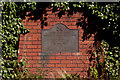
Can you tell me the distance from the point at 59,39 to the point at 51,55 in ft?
1.69

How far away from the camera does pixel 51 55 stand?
514 cm

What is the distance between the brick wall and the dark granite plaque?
0.12 m

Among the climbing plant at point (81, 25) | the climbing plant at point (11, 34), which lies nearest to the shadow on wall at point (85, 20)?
the climbing plant at point (81, 25)

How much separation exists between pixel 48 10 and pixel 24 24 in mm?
807

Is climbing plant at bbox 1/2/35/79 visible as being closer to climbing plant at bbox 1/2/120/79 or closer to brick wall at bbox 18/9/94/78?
climbing plant at bbox 1/2/120/79

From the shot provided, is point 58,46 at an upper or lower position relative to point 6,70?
upper

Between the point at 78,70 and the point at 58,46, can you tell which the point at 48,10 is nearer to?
the point at 58,46

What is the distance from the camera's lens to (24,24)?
5.18m

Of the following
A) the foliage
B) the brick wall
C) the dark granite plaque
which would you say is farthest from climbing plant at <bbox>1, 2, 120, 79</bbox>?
the dark granite plaque

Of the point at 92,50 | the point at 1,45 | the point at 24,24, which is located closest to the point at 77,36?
the point at 92,50

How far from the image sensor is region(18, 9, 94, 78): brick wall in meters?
5.14

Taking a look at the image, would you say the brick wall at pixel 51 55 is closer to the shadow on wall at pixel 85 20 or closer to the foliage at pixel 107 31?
the shadow on wall at pixel 85 20

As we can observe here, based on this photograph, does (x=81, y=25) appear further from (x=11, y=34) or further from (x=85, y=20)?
(x=11, y=34)

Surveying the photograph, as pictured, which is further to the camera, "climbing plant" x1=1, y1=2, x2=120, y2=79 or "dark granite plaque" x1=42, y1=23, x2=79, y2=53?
"dark granite plaque" x1=42, y1=23, x2=79, y2=53
